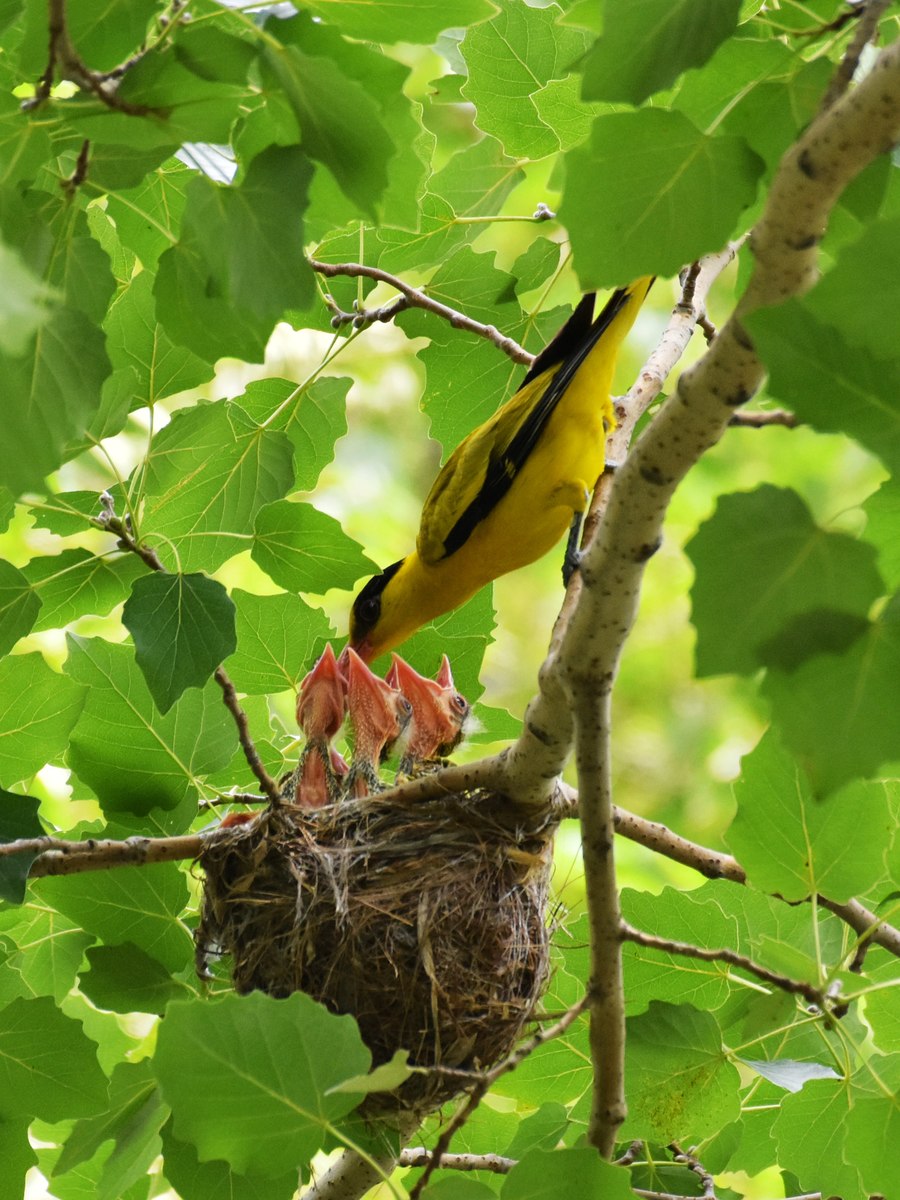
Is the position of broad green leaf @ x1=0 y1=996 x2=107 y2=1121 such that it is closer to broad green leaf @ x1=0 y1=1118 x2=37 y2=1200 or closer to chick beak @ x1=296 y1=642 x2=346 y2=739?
broad green leaf @ x1=0 y1=1118 x2=37 y2=1200

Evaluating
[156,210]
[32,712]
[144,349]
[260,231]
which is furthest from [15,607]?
[260,231]

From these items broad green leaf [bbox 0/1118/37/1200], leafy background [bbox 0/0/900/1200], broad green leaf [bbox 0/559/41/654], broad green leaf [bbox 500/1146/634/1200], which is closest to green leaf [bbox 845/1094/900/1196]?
leafy background [bbox 0/0/900/1200]

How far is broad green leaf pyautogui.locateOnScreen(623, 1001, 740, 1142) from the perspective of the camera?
239cm

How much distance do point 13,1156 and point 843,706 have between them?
1876 millimetres

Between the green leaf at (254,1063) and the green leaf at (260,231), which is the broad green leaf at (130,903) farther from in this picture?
the green leaf at (260,231)

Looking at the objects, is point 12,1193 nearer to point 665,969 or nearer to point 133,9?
point 665,969

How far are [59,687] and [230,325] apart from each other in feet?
3.85

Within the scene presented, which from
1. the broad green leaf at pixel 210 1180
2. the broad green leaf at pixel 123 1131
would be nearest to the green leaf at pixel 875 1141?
the broad green leaf at pixel 210 1180

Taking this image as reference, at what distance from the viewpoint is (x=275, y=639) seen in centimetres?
335

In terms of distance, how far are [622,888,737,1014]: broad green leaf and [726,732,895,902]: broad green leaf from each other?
0.45m

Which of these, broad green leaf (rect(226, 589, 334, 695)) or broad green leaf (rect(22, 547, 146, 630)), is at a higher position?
broad green leaf (rect(22, 547, 146, 630))

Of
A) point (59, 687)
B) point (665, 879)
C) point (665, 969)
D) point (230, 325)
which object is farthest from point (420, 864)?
point (665, 879)

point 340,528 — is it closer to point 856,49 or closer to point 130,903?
point 130,903

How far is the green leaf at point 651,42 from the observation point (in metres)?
1.52
